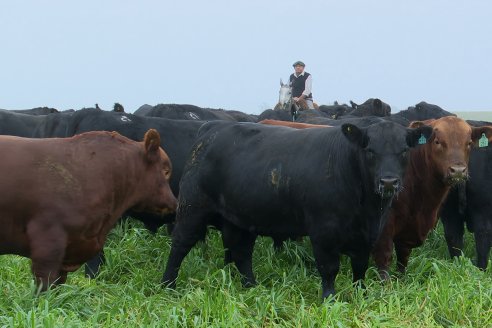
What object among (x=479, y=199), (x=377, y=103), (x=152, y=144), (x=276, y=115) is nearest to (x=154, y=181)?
(x=152, y=144)

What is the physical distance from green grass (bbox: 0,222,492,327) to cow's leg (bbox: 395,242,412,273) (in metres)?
0.14

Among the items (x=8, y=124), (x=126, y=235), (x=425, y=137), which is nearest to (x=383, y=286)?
(x=425, y=137)

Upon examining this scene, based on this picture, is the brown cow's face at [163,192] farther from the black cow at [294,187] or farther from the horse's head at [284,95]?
the horse's head at [284,95]

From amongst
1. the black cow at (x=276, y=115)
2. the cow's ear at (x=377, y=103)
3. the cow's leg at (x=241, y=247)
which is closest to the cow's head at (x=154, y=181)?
the cow's leg at (x=241, y=247)

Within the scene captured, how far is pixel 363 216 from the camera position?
5914mm

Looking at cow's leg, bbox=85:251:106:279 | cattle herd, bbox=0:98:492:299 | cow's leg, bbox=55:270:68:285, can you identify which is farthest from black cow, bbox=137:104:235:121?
cow's leg, bbox=55:270:68:285

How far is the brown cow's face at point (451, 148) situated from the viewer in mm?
6836

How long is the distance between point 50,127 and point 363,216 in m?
4.40

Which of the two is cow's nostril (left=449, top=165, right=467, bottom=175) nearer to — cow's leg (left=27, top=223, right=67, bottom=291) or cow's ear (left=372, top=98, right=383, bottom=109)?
cow's leg (left=27, top=223, right=67, bottom=291)

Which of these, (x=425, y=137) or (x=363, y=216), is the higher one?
(x=425, y=137)

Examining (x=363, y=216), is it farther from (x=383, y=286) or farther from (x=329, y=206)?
(x=383, y=286)

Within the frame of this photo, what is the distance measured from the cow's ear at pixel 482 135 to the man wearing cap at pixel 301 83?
10.4 m

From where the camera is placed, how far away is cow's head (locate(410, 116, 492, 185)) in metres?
6.85

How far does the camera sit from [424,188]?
23.1 feet
